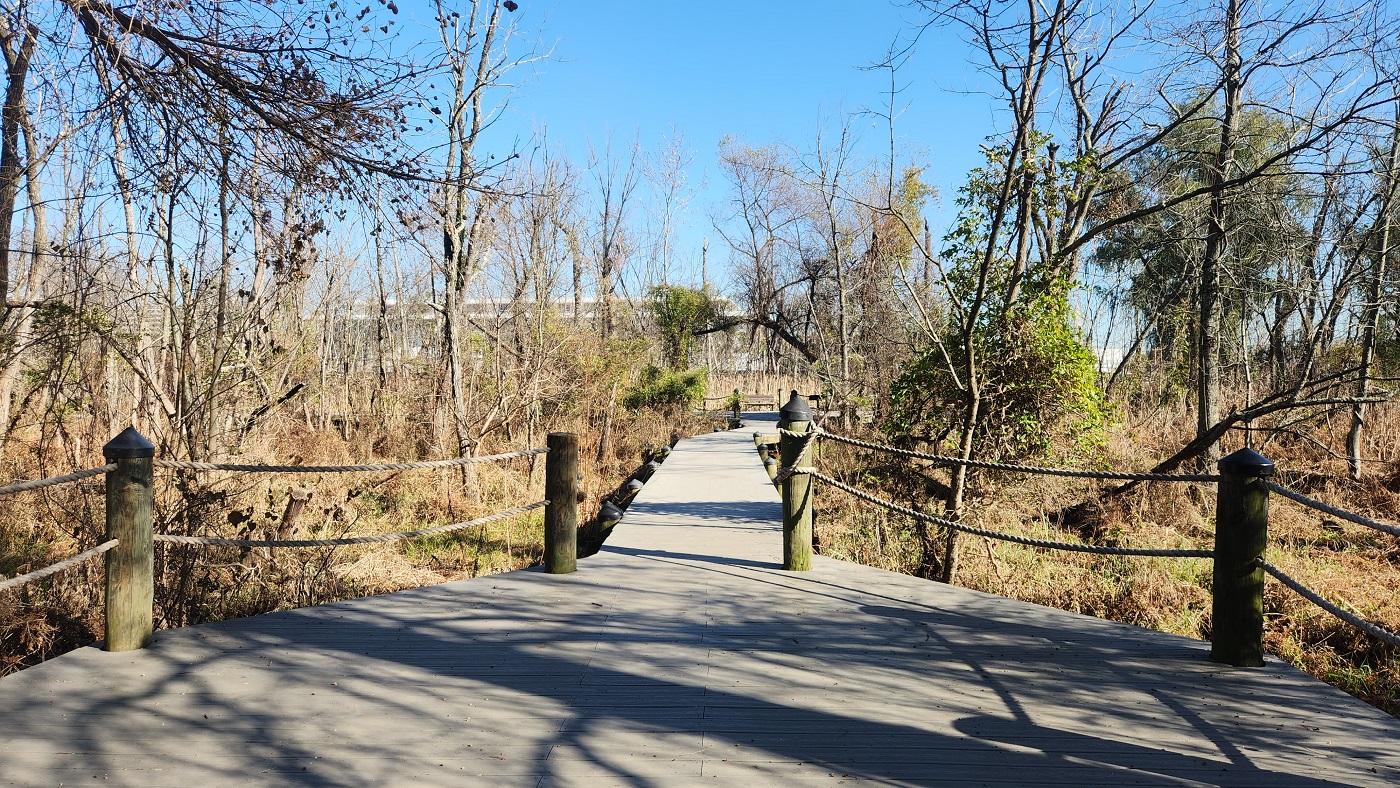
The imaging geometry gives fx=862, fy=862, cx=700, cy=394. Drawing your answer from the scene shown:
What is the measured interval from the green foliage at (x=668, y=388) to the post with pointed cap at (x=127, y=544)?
17601 millimetres

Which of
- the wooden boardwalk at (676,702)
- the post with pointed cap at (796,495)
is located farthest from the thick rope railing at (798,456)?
the wooden boardwalk at (676,702)

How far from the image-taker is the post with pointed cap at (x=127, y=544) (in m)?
4.08

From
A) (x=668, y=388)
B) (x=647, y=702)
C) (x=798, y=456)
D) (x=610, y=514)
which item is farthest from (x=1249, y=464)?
(x=668, y=388)

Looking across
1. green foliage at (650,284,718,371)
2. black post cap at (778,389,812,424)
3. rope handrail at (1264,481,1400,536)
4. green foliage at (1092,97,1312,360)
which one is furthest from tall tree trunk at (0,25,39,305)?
green foliage at (650,284,718,371)

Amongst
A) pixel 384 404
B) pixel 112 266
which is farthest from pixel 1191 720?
pixel 384 404

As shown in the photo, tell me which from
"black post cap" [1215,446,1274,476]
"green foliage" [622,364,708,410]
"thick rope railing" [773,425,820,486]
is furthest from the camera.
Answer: "green foliage" [622,364,708,410]

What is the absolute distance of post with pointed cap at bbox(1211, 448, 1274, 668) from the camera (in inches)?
156

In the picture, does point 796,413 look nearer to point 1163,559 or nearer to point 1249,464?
point 1249,464

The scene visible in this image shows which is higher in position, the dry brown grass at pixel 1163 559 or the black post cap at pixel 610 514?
the black post cap at pixel 610 514

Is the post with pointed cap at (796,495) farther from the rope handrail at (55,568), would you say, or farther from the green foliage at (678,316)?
the green foliage at (678,316)

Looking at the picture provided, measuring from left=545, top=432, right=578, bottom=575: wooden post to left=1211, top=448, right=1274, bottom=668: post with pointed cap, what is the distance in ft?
11.7

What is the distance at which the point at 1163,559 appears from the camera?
8859 mm

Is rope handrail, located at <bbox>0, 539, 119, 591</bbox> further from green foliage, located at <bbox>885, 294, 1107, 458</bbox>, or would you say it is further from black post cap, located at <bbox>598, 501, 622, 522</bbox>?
green foliage, located at <bbox>885, 294, 1107, 458</bbox>

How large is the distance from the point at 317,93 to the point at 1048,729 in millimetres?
5404
